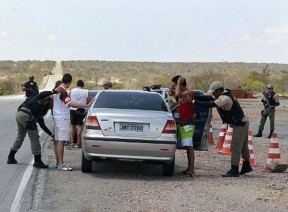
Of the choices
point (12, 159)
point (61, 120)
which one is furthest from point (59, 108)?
point (12, 159)

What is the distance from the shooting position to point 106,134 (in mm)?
9344

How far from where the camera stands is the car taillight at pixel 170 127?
949 centimetres

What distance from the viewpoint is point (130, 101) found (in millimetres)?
10180

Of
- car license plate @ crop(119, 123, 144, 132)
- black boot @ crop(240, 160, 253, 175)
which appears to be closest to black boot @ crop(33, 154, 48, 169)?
car license plate @ crop(119, 123, 144, 132)

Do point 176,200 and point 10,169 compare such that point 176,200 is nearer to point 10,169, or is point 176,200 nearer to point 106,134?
point 106,134

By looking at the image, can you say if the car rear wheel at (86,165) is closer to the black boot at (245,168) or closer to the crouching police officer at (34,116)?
the crouching police officer at (34,116)

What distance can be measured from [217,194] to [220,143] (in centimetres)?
715

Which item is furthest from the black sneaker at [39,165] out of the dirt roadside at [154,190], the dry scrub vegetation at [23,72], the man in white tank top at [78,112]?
the dry scrub vegetation at [23,72]

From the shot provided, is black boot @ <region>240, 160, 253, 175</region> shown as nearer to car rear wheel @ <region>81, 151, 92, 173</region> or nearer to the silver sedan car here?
the silver sedan car

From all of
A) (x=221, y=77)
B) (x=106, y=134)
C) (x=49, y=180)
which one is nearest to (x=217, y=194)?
(x=106, y=134)

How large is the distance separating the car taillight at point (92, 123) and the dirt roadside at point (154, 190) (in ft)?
2.88

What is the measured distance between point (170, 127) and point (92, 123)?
1355mm

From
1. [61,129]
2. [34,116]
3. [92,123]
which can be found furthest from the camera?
[34,116]

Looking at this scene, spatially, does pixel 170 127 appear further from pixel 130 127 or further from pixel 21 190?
pixel 21 190
